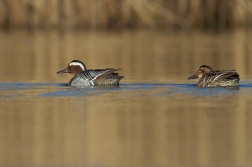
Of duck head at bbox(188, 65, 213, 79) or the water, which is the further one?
duck head at bbox(188, 65, 213, 79)

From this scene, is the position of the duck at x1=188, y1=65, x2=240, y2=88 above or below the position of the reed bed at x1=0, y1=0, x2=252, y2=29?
below

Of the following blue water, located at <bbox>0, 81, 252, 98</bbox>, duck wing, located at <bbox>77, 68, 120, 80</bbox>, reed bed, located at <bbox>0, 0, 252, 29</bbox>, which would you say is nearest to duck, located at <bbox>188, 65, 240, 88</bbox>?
blue water, located at <bbox>0, 81, 252, 98</bbox>

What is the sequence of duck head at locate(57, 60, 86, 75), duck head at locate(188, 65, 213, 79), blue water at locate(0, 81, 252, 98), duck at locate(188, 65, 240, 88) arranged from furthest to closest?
1. duck head at locate(57, 60, 86, 75)
2. duck head at locate(188, 65, 213, 79)
3. duck at locate(188, 65, 240, 88)
4. blue water at locate(0, 81, 252, 98)

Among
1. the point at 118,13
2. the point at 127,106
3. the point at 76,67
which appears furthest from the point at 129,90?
the point at 118,13

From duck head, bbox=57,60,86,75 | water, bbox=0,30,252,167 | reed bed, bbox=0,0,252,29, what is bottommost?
water, bbox=0,30,252,167

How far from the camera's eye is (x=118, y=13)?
2661cm

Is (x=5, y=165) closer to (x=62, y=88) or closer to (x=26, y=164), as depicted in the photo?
(x=26, y=164)

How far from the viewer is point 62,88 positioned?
37.2 ft

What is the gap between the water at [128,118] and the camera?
6.44 metres

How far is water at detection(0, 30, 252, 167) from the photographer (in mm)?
6438

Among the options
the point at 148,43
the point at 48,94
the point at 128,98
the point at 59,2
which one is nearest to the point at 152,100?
the point at 128,98

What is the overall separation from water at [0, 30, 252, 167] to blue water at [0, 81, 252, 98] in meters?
0.01

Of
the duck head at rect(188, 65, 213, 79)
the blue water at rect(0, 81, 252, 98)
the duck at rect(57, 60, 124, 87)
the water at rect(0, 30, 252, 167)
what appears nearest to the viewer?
the water at rect(0, 30, 252, 167)

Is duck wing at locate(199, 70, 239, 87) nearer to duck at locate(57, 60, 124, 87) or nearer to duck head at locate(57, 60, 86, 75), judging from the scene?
duck at locate(57, 60, 124, 87)
